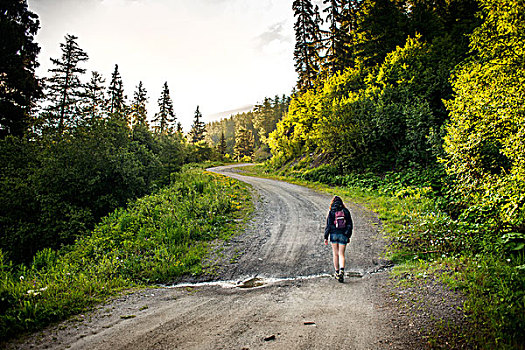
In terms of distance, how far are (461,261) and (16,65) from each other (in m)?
22.5

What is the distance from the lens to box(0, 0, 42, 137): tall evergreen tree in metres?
13.6

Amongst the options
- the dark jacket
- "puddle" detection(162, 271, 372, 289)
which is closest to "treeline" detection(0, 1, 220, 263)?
"puddle" detection(162, 271, 372, 289)

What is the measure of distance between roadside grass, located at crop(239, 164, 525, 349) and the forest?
0.13 ft

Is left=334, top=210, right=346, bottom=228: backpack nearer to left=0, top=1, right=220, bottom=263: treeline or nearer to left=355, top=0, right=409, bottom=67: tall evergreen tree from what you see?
left=0, top=1, right=220, bottom=263: treeline

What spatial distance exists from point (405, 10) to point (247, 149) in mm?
47047

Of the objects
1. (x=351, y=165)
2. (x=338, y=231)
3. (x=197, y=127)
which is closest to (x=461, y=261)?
(x=338, y=231)

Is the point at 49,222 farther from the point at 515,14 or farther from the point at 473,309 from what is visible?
the point at 515,14

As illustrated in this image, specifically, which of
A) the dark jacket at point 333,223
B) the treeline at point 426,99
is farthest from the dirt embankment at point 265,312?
the treeline at point 426,99

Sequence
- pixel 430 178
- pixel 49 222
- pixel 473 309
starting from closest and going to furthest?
pixel 473 309 < pixel 49 222 < pixel 430 178

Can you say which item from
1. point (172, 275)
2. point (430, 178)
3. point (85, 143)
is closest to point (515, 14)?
point (430, 178)

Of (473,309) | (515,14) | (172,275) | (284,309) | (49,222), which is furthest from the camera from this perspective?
(49,222)

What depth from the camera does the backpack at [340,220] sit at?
242 inches

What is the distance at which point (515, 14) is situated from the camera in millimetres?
9180

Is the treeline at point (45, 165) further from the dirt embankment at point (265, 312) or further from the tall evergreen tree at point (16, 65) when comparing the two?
the dirt embankment at point (265, 312)
